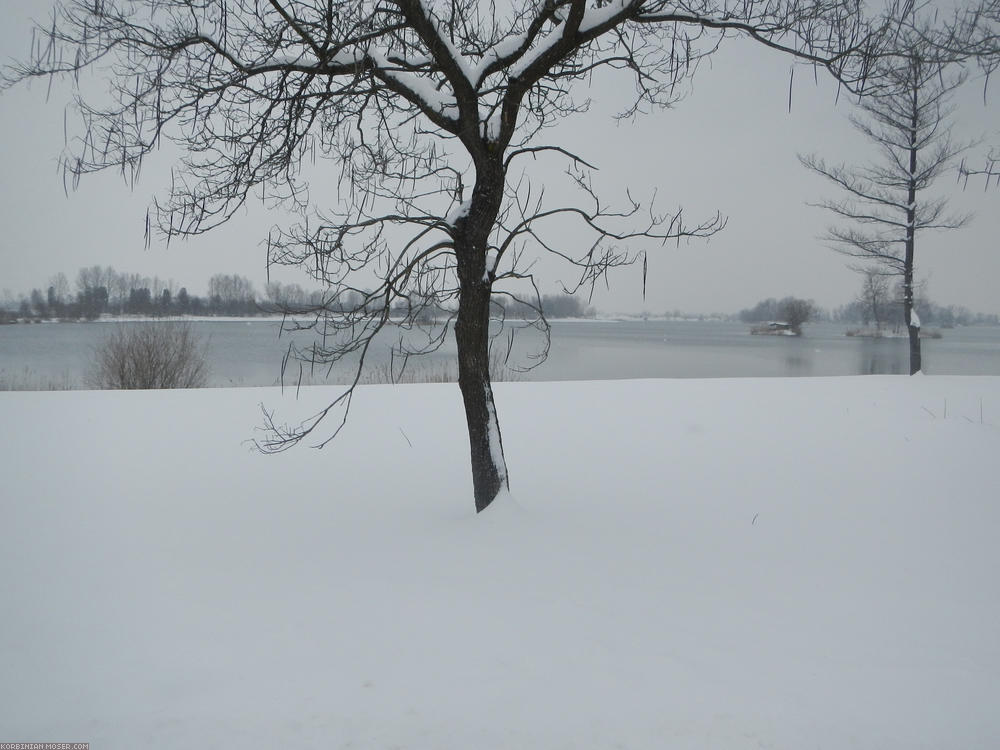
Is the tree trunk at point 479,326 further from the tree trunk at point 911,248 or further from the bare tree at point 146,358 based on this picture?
the tree trunk at point 911,248

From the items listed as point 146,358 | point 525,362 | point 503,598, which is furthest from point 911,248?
point 146,358

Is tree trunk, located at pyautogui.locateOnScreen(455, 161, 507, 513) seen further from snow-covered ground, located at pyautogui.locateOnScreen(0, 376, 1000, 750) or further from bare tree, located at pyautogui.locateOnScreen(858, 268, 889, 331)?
bare tree, located at pyautogui.locateOnScreen(858, 268, 889, 331)

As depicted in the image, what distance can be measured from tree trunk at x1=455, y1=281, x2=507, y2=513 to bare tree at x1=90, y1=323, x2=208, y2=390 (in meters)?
13.9

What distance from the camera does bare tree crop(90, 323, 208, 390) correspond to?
1545 cm

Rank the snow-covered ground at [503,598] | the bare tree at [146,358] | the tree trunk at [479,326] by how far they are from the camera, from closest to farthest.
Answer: the snow-covered ground at [503,598] → the tree trunk at [479,326] → the bare tree at [146,358]

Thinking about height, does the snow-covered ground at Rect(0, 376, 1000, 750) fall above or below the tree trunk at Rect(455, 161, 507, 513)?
below

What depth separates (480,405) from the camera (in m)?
4.47

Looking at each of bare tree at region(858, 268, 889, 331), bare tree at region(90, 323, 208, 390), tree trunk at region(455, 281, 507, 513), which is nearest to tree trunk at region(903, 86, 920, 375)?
bare tree at region(858, 268, 889, 331)

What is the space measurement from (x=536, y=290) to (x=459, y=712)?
2.93 m

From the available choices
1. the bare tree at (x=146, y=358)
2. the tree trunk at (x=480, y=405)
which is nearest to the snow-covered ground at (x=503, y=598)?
the tree trunk at (x=480, y=405)

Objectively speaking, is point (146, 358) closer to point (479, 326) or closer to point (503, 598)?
point (479, 326)

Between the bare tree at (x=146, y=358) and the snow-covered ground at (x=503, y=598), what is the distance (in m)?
9.54

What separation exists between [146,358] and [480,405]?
14.2m

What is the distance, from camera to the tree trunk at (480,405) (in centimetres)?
441
